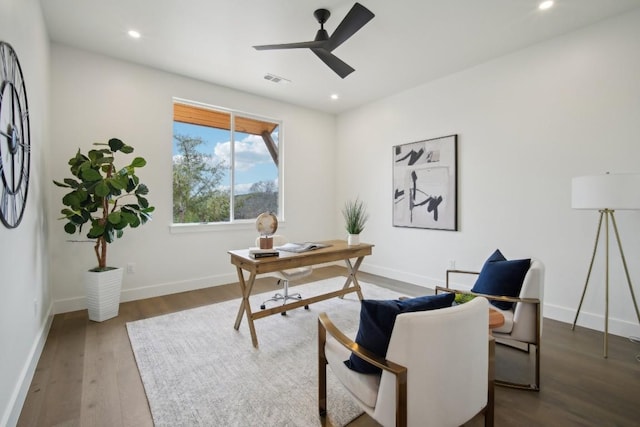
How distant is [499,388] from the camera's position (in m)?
2.01


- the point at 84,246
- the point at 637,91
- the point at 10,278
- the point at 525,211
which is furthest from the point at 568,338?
the point at 84,246

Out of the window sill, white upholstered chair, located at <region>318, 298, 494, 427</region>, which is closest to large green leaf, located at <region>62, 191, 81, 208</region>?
the window sill

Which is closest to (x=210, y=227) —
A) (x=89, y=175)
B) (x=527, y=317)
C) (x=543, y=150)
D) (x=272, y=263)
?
(x=89, y=175)

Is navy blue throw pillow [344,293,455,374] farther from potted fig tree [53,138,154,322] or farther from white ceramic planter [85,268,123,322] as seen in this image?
white ceramic planter [85,268,123,322]

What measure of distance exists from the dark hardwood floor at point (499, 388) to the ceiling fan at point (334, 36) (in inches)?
111

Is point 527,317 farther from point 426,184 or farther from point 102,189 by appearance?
point 102,189

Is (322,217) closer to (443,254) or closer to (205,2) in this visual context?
(443,254)

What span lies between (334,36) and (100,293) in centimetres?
338

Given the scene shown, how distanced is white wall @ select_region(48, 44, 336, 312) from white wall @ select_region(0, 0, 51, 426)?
Answer: 29 cm

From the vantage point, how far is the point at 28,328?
2.12 meters

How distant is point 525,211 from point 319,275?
10.0ft

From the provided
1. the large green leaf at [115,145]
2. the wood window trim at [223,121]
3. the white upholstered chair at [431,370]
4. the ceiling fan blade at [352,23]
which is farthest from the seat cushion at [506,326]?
the wood window trim at [223,121]

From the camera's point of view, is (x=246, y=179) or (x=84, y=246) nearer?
(x=84, y=246)

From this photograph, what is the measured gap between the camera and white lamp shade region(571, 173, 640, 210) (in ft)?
7.48
